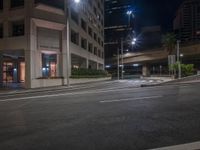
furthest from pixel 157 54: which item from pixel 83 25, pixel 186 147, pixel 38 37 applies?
pixel 186 147

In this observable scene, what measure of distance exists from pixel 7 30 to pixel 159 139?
96.1ft

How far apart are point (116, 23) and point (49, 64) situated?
83668 mm

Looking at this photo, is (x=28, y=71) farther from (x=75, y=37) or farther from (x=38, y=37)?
(x=75, y=37)

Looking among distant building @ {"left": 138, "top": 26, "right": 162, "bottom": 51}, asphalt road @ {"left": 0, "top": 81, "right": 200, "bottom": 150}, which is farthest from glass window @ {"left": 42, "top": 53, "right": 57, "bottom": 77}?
distant building @ {"left": 138, "top": 26, "right": 162, "bottom": 51}

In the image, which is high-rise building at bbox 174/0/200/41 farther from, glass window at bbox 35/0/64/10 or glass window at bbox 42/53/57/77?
glass window at bbox 42/53/57/77

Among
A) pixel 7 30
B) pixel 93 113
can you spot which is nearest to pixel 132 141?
pixel 93 113

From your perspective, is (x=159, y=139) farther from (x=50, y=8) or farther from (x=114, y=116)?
(x=50, y=8)

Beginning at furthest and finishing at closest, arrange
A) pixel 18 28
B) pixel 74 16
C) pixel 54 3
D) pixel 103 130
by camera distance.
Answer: pixel 74 16 < pixel 54 3 < pixel 18 28 < pixel 103 130

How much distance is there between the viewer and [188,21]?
10819 centimetres

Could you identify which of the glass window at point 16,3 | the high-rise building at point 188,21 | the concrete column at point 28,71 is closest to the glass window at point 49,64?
the concrete column at point 28,71

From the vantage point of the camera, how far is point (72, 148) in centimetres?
492

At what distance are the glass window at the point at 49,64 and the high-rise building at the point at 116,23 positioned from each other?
233 ft

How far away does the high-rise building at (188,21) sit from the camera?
338 ft

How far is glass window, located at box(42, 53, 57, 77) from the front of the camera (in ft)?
110
